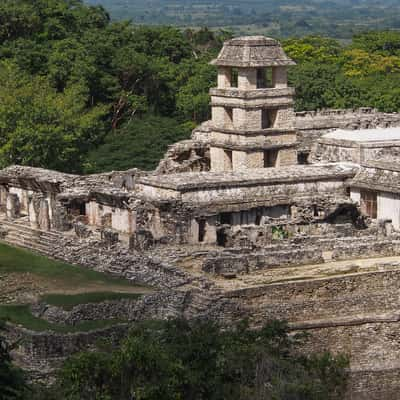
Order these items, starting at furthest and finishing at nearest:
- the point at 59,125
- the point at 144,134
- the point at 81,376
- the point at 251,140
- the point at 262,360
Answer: the point at 144,134, the point at 59,125, the point at 251,140, the point at 262,360, the point at 81,376

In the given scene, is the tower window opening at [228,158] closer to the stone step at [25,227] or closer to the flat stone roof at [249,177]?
the flat stone roof at [249,177]

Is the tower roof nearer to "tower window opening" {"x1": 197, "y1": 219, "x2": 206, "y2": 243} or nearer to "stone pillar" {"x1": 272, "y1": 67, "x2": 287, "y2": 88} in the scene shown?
"stone pillar" {"x1": 272, "y1": 67, "x2": 287, "y2": 88}

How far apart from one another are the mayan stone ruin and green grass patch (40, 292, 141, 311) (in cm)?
75

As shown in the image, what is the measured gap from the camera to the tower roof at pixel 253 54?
5012 centimetres

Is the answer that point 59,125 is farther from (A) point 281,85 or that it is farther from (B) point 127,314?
(B) point 127,314

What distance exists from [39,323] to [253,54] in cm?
1932

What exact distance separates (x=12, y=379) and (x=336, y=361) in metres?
9.53

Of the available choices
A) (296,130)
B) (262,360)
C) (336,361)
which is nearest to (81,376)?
(262,360)

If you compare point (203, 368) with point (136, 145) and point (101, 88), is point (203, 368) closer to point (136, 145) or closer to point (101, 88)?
point (136, 145)

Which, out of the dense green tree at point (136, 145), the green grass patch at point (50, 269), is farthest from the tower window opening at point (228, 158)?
the green grass patch at point (50, 269)

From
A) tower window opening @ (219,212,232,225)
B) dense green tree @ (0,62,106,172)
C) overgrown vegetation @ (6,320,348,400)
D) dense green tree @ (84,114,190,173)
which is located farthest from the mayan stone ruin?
dense green tree @ (84,114,190,173)

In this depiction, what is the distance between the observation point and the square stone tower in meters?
50.0

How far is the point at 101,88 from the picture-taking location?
231ft

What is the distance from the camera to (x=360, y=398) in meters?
33.7
